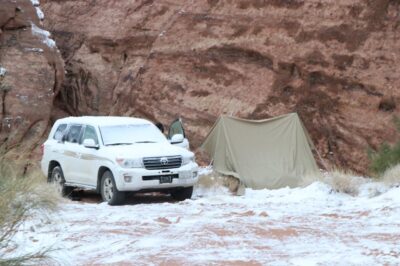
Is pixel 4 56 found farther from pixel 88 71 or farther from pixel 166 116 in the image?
pixel 166 116

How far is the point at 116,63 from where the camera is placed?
3039 centimetres

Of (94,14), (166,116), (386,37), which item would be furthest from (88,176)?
(94,14)

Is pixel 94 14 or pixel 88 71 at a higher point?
pixel 94 14

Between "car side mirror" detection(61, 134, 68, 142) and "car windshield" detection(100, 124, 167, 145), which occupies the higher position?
"car windshield" detection(100, 124, 167, 145)

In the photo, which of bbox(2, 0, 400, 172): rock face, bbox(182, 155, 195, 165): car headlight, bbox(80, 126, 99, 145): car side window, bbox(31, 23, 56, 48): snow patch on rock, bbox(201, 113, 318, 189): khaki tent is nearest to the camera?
bbox(182, 155, 195, 165): car headlight

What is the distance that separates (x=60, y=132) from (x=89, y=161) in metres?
2.11

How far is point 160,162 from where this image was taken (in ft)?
49.3

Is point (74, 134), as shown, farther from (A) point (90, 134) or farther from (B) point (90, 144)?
(B) point (90, 144)

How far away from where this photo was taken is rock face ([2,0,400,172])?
22703 millimetres

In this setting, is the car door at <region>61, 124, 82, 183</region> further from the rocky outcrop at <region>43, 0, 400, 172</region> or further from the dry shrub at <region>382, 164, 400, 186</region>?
the rocky outcrop at <region>43, 0, 400, 172</region>

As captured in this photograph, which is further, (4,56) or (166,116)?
(4,56)

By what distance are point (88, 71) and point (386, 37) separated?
1273 cm

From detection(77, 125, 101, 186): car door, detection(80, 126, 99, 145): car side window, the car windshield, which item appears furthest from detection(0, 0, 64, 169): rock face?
the car windshield

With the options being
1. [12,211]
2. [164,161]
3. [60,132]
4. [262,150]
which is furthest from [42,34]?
[12,211]
